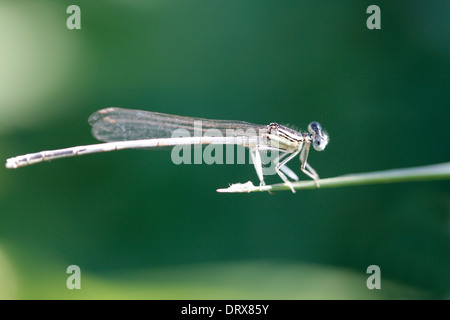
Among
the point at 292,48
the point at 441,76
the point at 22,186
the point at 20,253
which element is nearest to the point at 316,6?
the point at 292,48

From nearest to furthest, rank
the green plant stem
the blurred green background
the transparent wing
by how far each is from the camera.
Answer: the green plant stem < the blurred green background < the transparent wing

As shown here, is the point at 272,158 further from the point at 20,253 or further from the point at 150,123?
the point at 20,253

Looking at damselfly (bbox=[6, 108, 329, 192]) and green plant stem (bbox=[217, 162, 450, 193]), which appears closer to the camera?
green plant stem (bbox=[217, 162, 450, 193])

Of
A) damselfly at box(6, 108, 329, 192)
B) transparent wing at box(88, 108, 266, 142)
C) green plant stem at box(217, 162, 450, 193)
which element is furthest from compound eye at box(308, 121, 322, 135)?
green plant stem at box(217, 162, 450, 193)

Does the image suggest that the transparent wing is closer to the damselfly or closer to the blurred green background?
the damselfly

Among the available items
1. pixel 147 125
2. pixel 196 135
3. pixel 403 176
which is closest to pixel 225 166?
A: pixel 196 135
